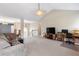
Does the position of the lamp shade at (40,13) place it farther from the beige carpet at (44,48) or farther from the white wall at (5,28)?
the white wall at (5,28)

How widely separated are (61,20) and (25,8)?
0.72m

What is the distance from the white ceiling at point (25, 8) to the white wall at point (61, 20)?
0.09 meters

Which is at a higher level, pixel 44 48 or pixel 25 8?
pixel 25 8

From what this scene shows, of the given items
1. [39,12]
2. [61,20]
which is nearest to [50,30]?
[61,20]

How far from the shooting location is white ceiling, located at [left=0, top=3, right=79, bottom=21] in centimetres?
207

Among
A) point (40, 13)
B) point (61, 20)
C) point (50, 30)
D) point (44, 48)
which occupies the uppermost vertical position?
point (40, 13)

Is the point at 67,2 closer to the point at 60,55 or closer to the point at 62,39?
the point at 62,39

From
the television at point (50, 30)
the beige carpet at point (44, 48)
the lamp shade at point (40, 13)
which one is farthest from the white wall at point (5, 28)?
the television at point (50, 30)

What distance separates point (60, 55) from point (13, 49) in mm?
860

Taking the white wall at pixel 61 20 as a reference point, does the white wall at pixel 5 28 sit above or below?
below

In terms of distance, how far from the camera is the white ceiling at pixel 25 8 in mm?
2072

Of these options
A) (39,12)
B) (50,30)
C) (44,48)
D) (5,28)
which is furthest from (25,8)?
(44,48)

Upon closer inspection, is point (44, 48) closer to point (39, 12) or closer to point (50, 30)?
point (50, 30)

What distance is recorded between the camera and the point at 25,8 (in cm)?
213
